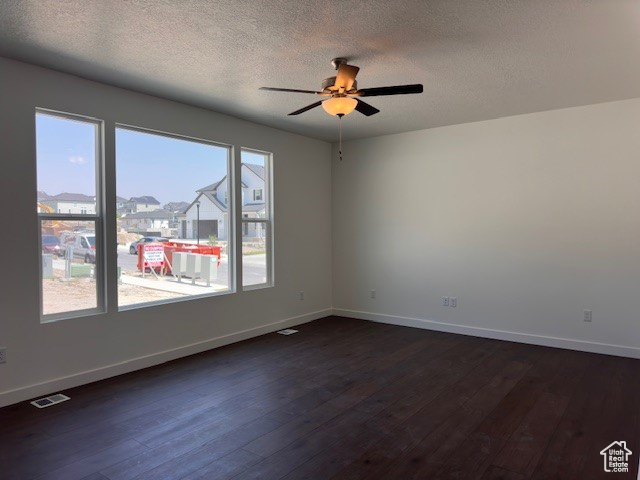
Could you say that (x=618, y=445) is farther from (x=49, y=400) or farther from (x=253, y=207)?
(x=253, y=207)

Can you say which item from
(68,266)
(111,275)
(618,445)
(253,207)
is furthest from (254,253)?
(618,445)

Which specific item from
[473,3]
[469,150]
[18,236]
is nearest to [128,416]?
[18,236]

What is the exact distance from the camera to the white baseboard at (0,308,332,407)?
10.7 feet

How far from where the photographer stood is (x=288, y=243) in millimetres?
5750

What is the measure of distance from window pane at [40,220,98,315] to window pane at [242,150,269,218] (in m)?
1.90

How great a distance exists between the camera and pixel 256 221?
17.5ft

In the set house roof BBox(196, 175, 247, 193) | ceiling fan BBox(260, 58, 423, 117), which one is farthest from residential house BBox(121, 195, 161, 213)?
ceiling fan BBox(260, 58, 423, 117)

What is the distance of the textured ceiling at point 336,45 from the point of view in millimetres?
2488

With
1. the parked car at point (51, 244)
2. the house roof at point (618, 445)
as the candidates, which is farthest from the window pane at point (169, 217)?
the house roof at point (618, 445)

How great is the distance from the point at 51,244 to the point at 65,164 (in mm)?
701

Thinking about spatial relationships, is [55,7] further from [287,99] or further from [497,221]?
[497,221]

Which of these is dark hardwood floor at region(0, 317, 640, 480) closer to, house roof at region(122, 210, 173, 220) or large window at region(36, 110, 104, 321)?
large window at region(36, 110, 104, 321)

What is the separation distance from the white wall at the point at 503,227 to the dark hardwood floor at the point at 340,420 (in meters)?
0.67

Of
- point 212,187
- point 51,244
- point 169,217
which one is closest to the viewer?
point 51,244
